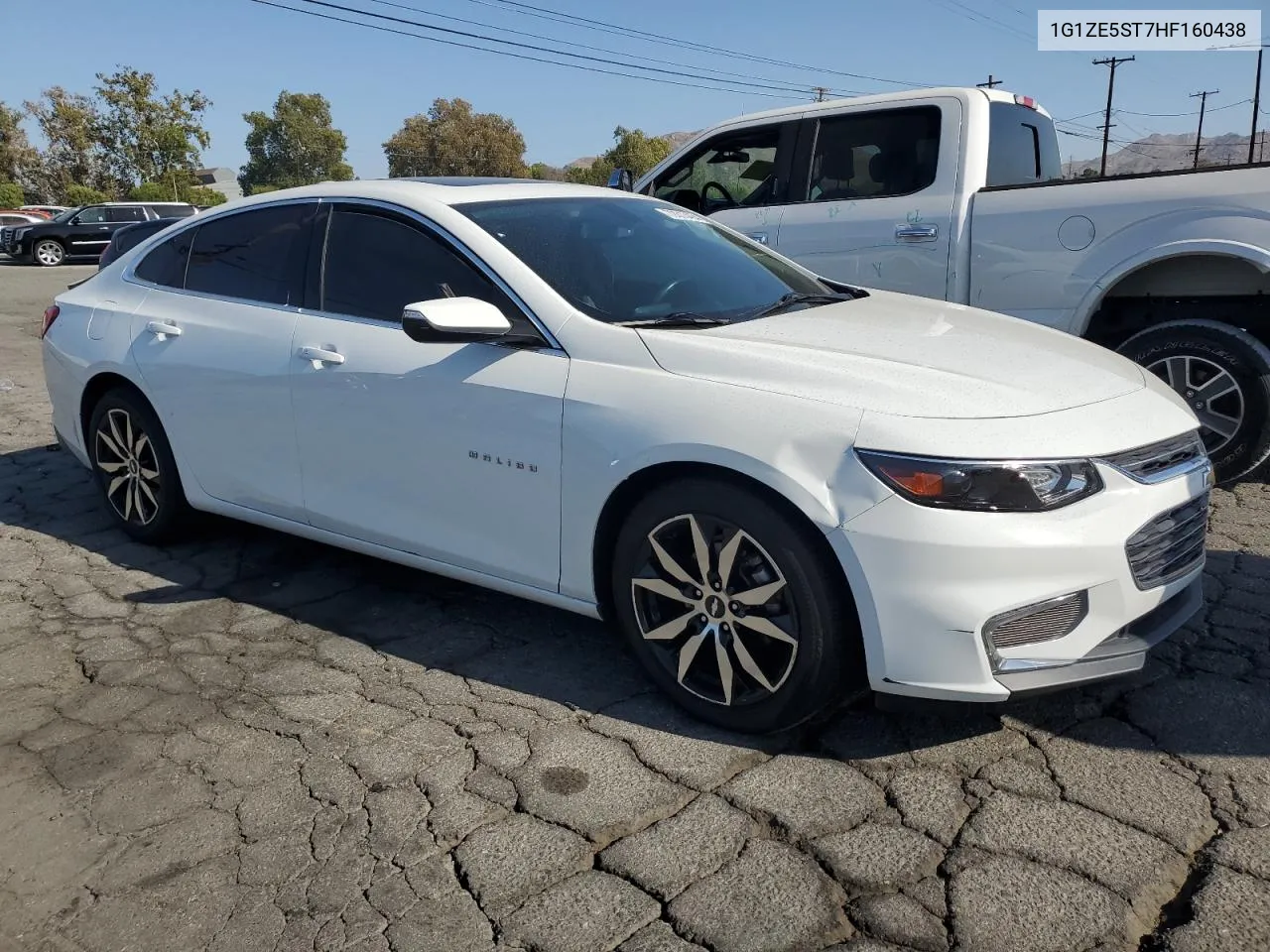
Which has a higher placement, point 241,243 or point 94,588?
point 241,243

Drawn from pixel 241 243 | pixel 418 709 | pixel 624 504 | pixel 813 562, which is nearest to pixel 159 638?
pixel 418 709

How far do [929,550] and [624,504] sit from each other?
951 millimetres

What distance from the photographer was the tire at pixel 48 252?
2753 cm

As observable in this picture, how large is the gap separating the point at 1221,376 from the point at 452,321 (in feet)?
12.5

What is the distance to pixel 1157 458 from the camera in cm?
292

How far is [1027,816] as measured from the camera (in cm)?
262

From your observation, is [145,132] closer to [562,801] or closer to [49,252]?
[49,252]

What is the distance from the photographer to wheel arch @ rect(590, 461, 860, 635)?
279 centimetres

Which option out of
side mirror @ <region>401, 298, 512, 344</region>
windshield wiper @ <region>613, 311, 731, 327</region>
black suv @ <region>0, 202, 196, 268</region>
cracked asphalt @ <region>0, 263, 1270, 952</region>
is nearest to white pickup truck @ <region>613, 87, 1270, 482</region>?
cracked asphalt @ <region>0, 263, 1270, 952</region>

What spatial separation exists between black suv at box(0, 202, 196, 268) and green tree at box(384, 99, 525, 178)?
157 feet

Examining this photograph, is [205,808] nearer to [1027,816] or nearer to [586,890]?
[586,890]

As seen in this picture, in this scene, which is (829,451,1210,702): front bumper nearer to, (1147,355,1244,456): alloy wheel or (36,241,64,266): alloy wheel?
(1147,355,1244,456): alloy wheel

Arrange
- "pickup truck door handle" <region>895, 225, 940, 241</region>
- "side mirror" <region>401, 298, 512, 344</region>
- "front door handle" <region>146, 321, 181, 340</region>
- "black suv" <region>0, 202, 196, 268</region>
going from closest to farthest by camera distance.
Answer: "side mirror" <region>401, 298, 512, 344</region> → "front door handle" <region>146, 321, 181, 340</region> → "pickup truck door handle" <region>895, 225, 940, 241</region> → "black suv" <region>0, 202, 196, 268</region>

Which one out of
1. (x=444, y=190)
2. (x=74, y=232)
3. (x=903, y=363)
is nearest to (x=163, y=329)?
(x=444, y=190)
